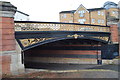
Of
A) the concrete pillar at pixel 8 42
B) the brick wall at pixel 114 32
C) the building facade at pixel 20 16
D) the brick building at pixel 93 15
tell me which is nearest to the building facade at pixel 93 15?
the brick building at pixel 93 15

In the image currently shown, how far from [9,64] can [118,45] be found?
44.5ft

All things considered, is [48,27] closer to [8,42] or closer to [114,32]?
[8,42]

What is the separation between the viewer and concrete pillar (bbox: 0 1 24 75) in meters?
7.29

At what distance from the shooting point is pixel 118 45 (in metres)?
15.0

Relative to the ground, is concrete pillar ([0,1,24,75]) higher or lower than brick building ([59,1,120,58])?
lower

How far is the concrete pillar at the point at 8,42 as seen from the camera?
7289 mm

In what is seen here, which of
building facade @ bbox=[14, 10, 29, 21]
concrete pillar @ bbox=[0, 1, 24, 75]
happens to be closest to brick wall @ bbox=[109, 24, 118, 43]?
concrete pillar @ bbox=[0, 1, 24, 75]

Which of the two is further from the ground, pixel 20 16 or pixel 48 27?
pixel 20 16

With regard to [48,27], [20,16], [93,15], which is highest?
[93,15]

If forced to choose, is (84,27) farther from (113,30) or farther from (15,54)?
(15,54)

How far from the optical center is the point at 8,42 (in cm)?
749

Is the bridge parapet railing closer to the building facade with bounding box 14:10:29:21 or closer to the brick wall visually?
the brick wall

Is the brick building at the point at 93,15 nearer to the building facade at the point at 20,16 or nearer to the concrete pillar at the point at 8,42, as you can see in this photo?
the building facade at the point at 20,16

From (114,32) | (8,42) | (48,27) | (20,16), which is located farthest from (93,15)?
(8,42)
